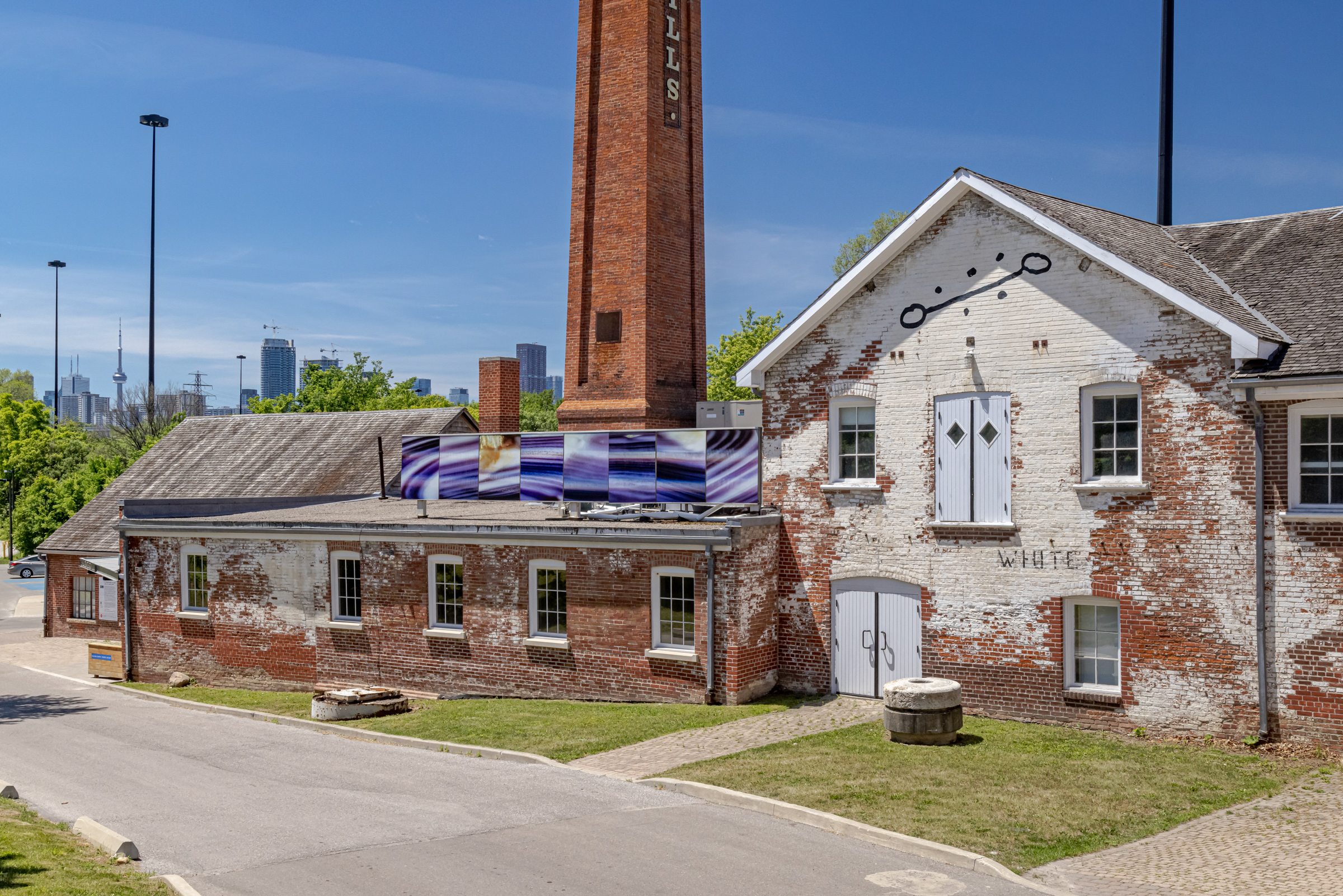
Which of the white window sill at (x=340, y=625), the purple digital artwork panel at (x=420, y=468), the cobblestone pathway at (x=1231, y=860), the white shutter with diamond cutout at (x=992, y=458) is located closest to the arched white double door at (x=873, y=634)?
the white shutter with diamond cutout at (x=992, y=458)

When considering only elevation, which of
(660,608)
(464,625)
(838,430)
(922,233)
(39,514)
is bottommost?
(464,625)

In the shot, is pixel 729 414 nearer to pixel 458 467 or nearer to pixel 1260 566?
pixel 458 467

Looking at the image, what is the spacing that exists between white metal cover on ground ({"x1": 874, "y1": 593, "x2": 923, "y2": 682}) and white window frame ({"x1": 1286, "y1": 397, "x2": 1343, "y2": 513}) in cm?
586

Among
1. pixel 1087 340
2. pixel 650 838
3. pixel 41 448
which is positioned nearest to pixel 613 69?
pixel 1087 340

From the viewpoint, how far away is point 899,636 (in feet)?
62.4

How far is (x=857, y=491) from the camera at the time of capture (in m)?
19.3

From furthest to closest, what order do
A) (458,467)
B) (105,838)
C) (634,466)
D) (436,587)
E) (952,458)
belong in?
1. (458,467)
2. (436,587)
3. (634,466)
4. (952,458)
5. (105,838)

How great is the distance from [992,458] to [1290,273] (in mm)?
5530

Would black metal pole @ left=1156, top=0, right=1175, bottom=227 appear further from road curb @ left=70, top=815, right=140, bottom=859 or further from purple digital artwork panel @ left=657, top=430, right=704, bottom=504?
road curb @ left=70, top=815, right=140, bottom=859

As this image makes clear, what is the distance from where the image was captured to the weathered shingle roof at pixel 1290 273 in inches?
617

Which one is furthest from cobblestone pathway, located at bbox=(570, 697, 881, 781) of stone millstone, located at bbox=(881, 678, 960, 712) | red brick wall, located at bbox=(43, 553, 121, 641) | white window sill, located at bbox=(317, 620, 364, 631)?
red brick wall, located at bbox=(43, 553, 121, 641)

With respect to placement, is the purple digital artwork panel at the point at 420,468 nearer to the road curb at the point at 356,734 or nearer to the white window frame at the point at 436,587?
the white window frame at the point at 436,587

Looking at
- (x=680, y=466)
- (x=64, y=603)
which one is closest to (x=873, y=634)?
(x=680, y=466)

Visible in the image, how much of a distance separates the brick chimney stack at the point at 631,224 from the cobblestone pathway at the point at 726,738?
10.9 meters
